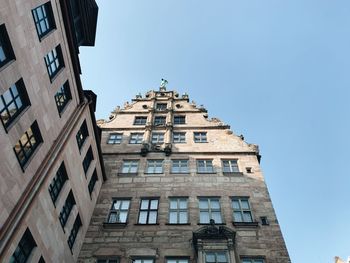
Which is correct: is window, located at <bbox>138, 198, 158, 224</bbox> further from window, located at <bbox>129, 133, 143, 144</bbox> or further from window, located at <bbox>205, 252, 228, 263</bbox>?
window, located at <bbox>129, 133, 143, 144</bbox>

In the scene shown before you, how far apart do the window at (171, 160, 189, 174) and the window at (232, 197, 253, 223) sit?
4200 mm

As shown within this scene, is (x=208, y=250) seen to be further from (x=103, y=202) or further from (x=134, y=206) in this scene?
(x=103, y=202)

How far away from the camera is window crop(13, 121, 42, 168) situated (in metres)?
13.2

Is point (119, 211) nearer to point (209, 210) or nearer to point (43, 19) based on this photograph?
point (209, 210)

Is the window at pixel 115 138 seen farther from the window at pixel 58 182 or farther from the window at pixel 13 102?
the window at pixel 13 102

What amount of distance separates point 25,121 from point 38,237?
481 cm

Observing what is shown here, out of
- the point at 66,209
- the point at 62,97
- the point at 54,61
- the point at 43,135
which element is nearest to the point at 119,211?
the point at 66,209

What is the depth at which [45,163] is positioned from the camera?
14.6 m

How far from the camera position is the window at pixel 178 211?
19609 mm

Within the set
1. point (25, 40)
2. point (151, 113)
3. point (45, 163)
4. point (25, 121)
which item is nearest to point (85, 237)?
point (45, 163)

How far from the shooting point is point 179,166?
78.1ft

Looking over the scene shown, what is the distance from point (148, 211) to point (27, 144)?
29.3 feet

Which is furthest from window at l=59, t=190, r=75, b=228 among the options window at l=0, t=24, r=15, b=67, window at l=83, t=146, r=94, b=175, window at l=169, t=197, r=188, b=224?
window at l=0, t=24, r=15, b=67

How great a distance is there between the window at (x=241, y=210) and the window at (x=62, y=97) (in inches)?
445
